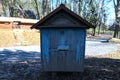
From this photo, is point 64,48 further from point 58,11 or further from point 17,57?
point 17,57

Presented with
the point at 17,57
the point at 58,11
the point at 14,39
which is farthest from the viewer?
the point at 14,39

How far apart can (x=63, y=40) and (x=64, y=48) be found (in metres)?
0.23

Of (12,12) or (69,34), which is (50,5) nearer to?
(12,12)

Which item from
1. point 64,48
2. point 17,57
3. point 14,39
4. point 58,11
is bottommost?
point 17,57

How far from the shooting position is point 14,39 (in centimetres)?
2195

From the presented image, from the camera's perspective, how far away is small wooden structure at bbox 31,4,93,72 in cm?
691

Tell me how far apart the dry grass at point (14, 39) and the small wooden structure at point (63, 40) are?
1387cm

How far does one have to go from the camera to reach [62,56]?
7.03m

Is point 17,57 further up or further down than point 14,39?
further down

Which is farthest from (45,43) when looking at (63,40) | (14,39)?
(14,39)

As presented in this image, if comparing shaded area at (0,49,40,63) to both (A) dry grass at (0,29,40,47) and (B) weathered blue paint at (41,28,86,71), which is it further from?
(A) dry grass at (0,29,40,47)

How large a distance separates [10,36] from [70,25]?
16.0 metres

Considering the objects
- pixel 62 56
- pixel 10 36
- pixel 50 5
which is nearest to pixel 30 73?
pixel 62 56

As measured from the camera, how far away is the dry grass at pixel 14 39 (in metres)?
21.0
